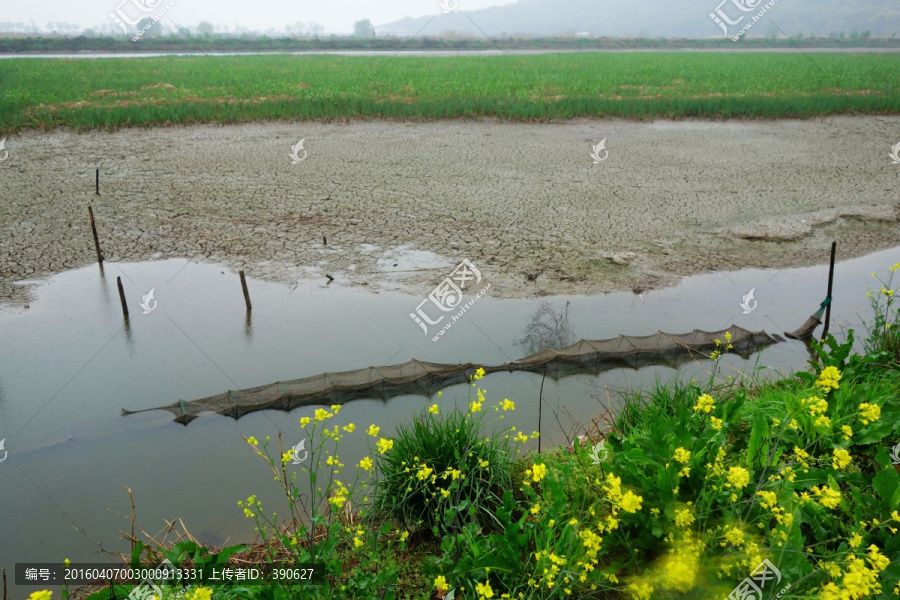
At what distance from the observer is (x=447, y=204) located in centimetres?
747

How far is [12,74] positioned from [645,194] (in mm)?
18974

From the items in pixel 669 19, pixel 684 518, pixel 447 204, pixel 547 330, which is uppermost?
pixel 669 19

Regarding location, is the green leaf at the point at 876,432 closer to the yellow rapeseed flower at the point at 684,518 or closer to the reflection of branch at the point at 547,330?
the yellow rapeseed flower at the point at 684,518

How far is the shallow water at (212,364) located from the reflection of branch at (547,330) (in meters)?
0.08

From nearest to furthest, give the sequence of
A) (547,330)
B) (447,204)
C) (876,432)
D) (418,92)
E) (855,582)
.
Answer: (855,582)
(876,432)
(547,330)
(447,204)
(418,92)

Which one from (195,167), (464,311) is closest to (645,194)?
(464,311)

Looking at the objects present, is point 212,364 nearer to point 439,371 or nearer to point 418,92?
Answer: point 439,371

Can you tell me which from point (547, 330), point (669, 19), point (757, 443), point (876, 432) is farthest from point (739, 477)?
point (669, 19)

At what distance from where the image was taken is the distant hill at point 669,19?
97.6m

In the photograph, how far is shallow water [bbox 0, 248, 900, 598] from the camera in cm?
309

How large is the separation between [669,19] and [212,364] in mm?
159108

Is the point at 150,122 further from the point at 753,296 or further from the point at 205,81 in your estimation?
the point at 753,296

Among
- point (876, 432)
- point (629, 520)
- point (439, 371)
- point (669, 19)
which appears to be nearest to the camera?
point (629, 520)

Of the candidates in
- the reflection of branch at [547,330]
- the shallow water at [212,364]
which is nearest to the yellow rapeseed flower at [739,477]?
the shallow water at [212,364]
